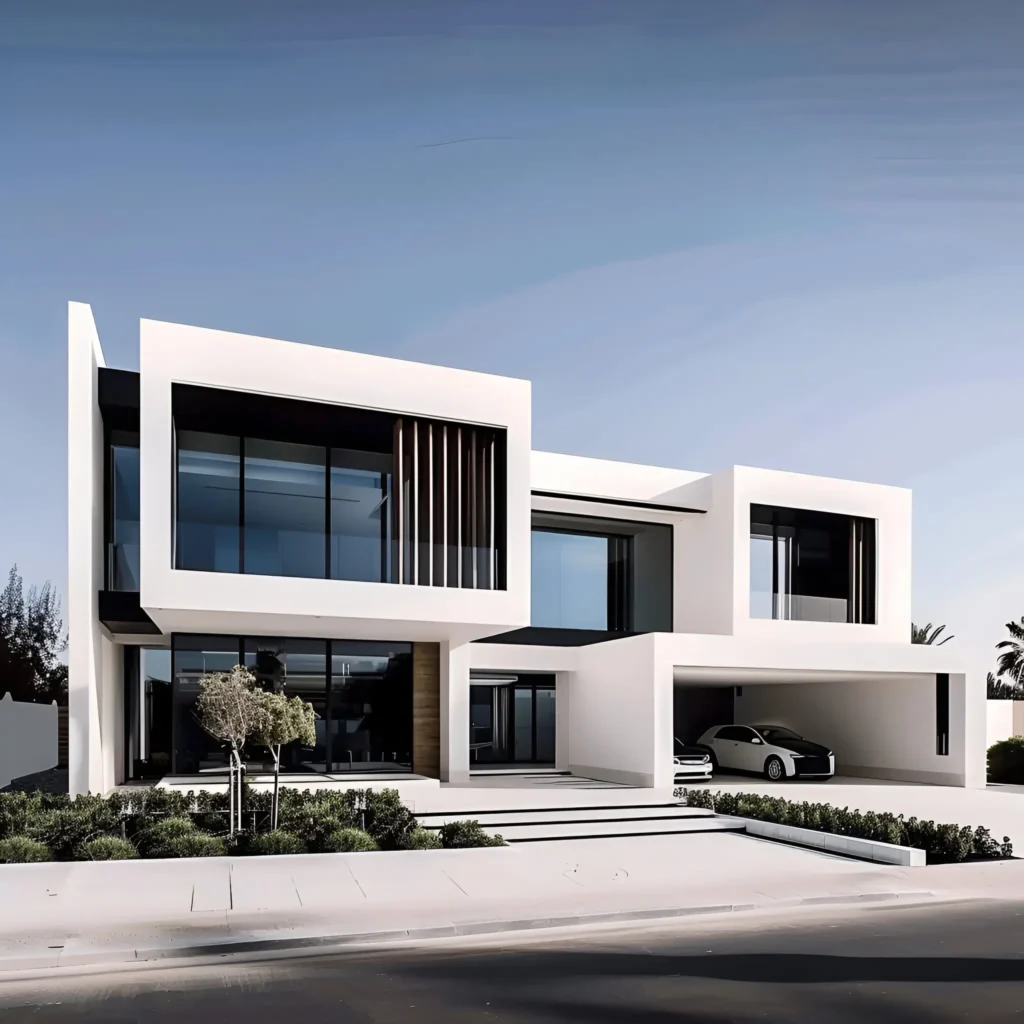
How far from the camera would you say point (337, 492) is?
16.9 m

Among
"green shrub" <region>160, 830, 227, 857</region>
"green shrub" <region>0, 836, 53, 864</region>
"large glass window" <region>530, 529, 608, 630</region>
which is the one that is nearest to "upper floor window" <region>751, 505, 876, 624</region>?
"large glass window" <region>530, 529, 608, 630</region>

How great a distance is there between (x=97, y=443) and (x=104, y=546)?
169 cm

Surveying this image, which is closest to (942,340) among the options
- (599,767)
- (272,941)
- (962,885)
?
(599,767)

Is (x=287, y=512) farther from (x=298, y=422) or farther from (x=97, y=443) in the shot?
(x=97, y=443)

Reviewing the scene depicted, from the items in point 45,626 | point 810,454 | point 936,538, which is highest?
point 810,454

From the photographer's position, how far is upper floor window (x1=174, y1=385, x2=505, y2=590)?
51.3 feet

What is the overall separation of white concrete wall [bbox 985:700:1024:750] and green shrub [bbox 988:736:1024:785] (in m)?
1.90

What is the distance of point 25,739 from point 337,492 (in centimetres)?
1254

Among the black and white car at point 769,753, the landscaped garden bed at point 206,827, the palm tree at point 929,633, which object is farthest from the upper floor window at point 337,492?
the palm tree at point 929,633

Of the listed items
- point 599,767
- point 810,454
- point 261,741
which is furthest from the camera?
point 810,454

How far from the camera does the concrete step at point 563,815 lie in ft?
47.3

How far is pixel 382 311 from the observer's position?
1045 inches

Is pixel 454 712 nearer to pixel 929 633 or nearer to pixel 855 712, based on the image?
pixel 855 712

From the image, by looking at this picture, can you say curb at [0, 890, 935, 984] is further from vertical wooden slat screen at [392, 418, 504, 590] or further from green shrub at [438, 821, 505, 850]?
vertical wooden slat screen at [392, 418, 504, 590]
